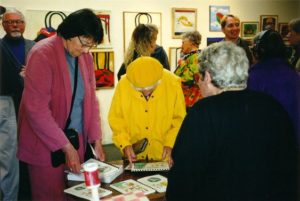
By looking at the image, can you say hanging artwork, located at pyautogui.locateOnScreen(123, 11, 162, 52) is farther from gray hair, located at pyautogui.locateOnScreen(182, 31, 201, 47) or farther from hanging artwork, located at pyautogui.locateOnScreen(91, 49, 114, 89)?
gray hair, located at pyautogui.locateOnScreen(182, 31, 201, 47)

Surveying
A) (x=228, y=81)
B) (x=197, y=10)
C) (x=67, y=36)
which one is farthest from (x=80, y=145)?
(x=197, y=10)

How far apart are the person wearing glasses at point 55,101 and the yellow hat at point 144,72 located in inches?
11.4

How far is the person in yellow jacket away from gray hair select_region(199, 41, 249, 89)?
2.59ft

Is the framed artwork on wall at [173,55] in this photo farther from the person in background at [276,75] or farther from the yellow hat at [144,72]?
the yellow hat at [144,72]

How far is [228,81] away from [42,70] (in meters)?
0.97

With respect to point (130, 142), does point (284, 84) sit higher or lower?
higher

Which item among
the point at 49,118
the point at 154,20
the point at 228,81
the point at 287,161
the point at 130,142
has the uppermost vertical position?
the point at 154,20

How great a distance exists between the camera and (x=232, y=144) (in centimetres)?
121

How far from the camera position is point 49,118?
1734mm

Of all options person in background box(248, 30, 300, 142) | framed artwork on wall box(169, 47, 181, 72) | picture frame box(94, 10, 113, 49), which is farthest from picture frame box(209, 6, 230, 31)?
person in background box(248, 30, 300, 142)

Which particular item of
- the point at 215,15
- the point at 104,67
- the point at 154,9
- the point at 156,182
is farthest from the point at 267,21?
the point at 156,182

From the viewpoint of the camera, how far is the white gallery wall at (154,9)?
4.46 meters

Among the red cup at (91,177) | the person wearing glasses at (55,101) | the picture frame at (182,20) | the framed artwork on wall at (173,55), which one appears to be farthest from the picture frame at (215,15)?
the red cup at (91,177)

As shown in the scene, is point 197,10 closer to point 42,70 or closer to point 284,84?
point 284,84
